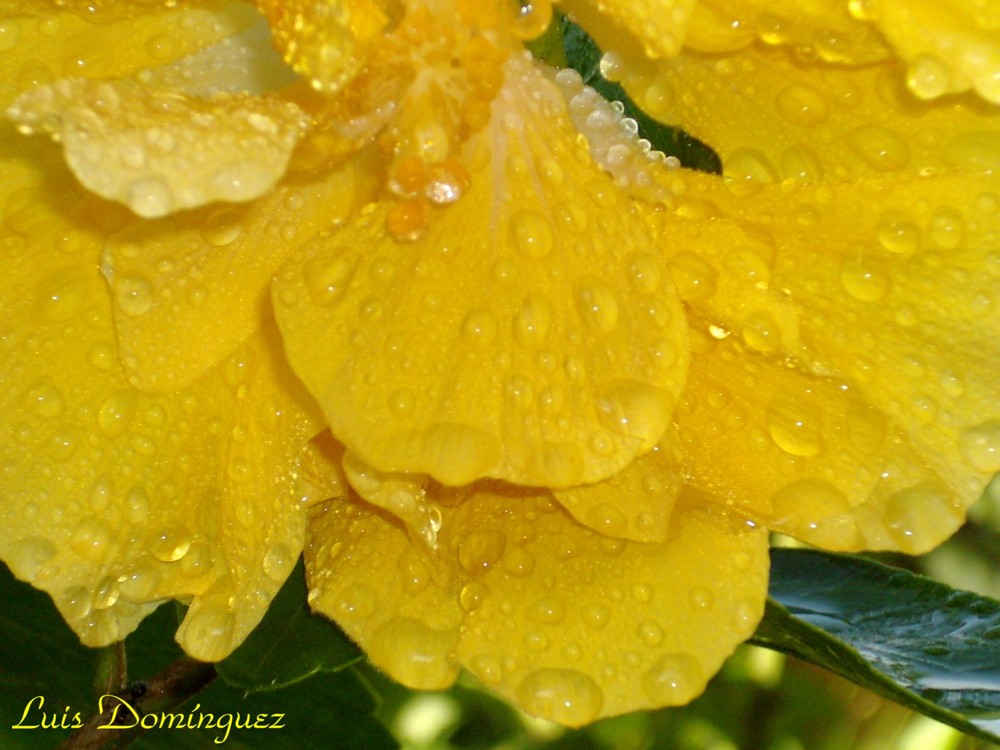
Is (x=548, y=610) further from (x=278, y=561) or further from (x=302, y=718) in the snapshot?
(x=302, y=718)

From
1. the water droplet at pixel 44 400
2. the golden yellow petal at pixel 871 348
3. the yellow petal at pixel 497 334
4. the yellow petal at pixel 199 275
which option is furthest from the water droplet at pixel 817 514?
the water droplet at pixel 44 400

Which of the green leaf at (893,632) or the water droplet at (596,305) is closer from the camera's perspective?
the water droplet at (596,305)

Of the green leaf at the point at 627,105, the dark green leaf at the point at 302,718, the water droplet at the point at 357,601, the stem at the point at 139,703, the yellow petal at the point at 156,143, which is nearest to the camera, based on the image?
the yellow petal at the point at 156,143

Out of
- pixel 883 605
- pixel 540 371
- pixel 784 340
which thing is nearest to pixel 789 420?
pixel 784 340

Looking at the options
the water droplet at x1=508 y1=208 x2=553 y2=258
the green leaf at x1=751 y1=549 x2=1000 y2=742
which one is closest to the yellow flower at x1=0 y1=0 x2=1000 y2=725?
the water droplet at x1=508 y1=208 x2=553 y2=258

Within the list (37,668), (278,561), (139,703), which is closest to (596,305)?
(278,561)

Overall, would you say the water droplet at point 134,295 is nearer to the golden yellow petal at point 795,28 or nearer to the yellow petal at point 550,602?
the yellow petal at point 550,602
